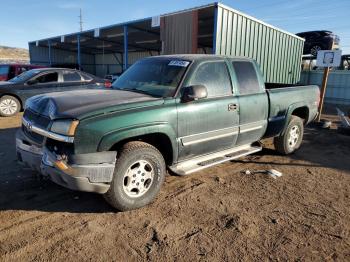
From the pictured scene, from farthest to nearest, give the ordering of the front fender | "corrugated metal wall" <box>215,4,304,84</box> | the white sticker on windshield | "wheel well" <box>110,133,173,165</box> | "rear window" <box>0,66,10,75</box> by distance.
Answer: "rear window" <box>0,66,10,75</box>
"corrugated metal wall" <box>215,4,304,84</box>
the white sticker on windshield
"wheel well" <box>110,133,173,165</box>
the front fender

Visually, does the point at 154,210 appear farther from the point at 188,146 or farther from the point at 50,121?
the point at 50,121

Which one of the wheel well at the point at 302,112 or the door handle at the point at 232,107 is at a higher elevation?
the door handle at the point at 232,107

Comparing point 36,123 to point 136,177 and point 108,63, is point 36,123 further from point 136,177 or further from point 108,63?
point 108,63

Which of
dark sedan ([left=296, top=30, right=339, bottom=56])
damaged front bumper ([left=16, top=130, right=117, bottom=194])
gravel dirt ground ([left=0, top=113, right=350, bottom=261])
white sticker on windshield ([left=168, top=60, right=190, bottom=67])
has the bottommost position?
gravel dirt ground ([left=0, top=113, right=350, bottom=261])

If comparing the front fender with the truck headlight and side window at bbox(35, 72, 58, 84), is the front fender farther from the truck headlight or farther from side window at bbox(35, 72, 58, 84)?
side window at bbox(35, 72, 58, 84)

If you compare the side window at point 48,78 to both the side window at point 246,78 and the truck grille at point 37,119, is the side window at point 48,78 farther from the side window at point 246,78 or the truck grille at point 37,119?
the side window at point 246,78

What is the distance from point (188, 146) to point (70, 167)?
1580 millimetres

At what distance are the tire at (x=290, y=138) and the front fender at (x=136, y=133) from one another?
9.59 feet

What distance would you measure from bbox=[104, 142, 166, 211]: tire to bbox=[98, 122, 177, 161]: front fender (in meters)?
0.16

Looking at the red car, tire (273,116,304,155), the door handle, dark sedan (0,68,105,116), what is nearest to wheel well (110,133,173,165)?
the door handle

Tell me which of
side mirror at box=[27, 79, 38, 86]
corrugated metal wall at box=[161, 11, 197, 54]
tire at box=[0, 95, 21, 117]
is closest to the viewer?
tire at box=[0, 95, 21, 117]

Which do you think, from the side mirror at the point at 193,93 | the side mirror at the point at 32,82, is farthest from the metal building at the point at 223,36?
the side mirror at the point at 193,93

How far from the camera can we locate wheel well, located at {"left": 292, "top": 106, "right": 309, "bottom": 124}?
635cm

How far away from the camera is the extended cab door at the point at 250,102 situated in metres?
4.77
